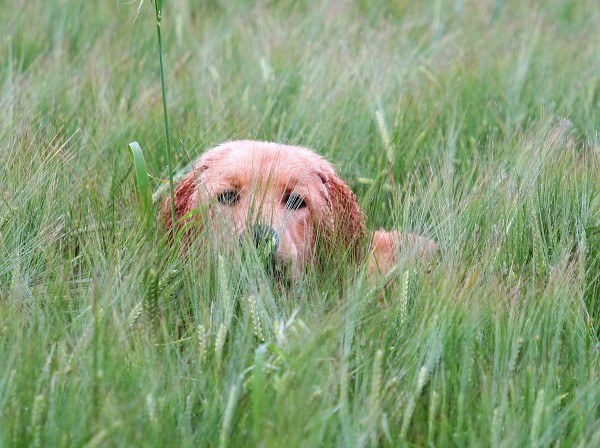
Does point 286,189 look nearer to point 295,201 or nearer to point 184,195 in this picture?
point 295,201

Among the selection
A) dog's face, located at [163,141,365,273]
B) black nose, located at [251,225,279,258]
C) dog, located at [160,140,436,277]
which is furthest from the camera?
dog's face, located at [163,141,365,273]

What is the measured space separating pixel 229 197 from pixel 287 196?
0.27 metres

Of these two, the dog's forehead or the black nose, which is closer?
the black nose

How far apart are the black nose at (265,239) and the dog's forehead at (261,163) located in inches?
26.0

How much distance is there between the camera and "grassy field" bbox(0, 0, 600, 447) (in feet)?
7.39

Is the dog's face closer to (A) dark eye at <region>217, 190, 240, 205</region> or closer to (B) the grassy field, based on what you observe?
(A) dark eye at <region>217, 190, 240, 205</region>

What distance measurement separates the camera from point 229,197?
4.01 m

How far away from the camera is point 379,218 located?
13.4 ft

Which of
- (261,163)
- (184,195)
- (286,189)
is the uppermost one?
(261,163)

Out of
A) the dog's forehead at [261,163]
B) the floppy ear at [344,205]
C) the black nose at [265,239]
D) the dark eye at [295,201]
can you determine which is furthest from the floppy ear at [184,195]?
the black nose at [265,239]

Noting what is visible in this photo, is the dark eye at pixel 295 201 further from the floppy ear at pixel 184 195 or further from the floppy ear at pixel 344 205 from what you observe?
the floppy ear at pixel 184 195

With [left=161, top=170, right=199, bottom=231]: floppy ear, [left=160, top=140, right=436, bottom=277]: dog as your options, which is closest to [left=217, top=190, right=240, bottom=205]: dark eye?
[left=160, top=140, right=436, bottom=277]: dog

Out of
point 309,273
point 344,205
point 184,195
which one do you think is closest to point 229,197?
point 184,195

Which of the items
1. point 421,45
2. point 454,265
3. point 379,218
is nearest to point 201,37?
point 421,45
